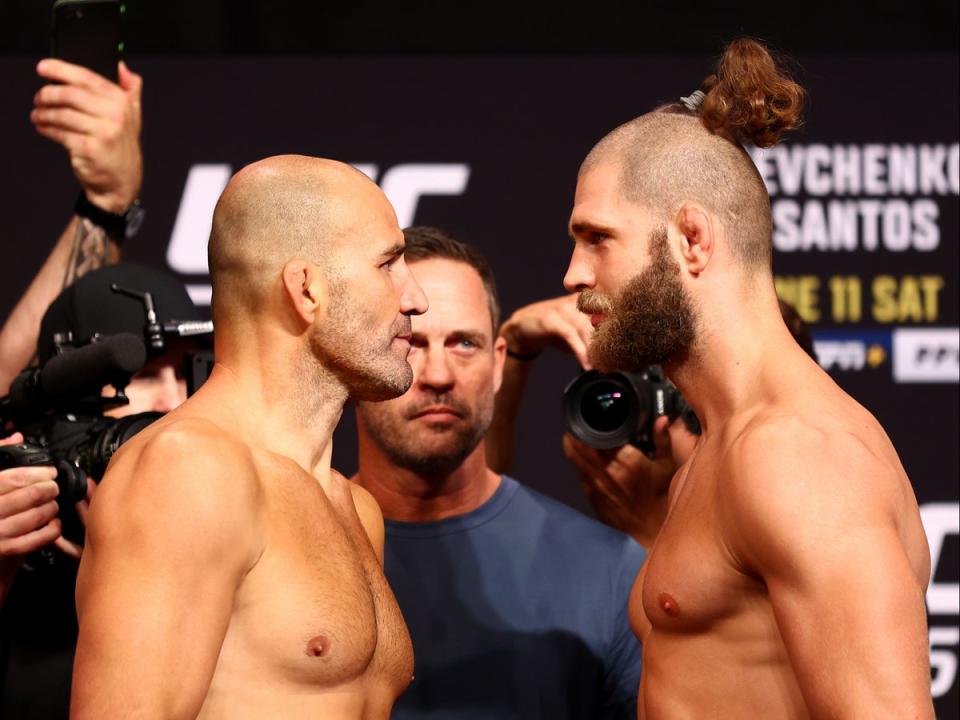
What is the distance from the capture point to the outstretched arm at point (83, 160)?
8.20 feet

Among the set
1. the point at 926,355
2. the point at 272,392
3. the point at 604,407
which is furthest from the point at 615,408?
the point at 926,355

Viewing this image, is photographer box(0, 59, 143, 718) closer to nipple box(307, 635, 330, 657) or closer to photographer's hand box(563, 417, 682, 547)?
nipple box(307, 635, 330, 657)

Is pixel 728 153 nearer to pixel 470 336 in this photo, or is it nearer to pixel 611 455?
pixel 470 336

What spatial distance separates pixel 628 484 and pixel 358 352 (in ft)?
3.36

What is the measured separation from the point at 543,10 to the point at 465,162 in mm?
460

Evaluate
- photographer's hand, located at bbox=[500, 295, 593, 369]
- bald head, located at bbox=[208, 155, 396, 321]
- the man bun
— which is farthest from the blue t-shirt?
the man bun

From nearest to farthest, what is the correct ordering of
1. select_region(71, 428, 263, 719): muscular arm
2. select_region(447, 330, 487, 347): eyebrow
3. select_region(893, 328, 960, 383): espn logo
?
select_region(71, 428, 263, 719): muscular arm, select_region(447, 330, 487, 347): eyebrow, select_region(893, 328, 960, 383): espn logo

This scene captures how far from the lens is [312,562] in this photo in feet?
5.75

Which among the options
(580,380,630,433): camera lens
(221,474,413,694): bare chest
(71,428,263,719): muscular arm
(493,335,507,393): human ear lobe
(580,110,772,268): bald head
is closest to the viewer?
(71,428,263,719): muscular arm

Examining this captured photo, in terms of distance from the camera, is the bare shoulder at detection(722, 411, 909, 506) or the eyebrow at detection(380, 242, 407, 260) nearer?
the bare shoulder at detection(722, 411, 909, 506)

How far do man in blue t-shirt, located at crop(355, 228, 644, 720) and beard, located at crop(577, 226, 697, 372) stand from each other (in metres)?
0.63

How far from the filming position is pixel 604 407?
8.14ft

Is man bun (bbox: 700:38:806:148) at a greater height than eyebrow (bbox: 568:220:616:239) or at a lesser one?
greater

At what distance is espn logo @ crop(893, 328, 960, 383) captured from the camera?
130 inches
